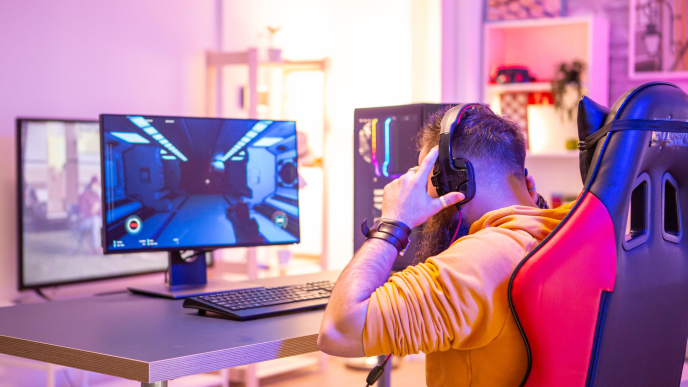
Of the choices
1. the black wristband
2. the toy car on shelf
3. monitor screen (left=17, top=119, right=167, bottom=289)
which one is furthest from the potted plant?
the black wristband

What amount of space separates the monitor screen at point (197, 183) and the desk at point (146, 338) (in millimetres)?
256

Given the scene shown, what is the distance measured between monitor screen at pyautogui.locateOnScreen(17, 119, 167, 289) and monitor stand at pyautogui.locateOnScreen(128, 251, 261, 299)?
124cm

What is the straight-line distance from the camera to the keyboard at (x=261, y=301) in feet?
5.01

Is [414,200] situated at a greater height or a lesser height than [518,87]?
lesser

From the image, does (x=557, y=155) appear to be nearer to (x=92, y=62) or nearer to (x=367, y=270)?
(x=92, y=62)

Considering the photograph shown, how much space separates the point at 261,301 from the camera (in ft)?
5.30

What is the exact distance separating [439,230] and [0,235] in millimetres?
2196

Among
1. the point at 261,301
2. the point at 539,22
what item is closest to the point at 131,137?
the point at 261,301

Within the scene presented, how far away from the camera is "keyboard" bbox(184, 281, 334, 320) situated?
1526 mm

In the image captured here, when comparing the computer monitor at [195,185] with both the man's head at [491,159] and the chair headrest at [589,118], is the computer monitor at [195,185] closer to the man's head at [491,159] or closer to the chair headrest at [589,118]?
the man's head at [491,159]

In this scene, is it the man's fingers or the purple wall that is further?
the purple wall

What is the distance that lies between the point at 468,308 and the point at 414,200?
298mm

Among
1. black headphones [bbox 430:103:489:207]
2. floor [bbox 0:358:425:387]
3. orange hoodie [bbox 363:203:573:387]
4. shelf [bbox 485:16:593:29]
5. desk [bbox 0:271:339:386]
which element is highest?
shelf [bbox 485:16:593:29]

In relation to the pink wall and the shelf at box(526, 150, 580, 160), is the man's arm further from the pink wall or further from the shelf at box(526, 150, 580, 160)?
the shelf at box(526, 150, 580, 160)
